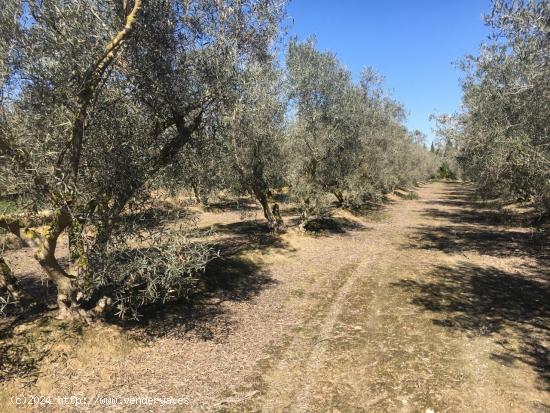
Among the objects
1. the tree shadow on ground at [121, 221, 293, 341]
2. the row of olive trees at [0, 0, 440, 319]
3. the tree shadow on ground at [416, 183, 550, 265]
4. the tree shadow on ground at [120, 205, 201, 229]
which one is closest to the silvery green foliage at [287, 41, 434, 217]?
the tree shadow on ground at [121, 221, 293, 341]

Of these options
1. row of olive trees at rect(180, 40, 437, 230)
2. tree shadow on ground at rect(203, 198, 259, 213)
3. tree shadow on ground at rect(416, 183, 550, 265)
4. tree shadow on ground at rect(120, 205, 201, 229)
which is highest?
row of olive trees at rect(180, 40, 437, 230)

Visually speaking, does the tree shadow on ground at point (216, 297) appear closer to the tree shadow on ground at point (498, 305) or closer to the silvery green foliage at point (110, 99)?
the silvery green foliage at point (110, 99)

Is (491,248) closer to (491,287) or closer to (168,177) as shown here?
(491,287)

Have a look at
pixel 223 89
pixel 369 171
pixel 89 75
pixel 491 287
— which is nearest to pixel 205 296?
pixel 223 89

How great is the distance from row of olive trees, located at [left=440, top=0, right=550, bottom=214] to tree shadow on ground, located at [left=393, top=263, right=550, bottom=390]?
382 centimetres

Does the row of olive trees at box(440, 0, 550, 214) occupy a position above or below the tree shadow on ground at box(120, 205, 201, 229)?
above

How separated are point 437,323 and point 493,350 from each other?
1884mm

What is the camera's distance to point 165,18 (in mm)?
9695

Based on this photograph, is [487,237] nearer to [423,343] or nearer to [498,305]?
[498,305]

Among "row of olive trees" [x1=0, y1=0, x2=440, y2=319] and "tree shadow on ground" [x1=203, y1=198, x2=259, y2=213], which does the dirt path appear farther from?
"tree shadow on ground" [x1=203, y1=198, x2=259, y2=213]

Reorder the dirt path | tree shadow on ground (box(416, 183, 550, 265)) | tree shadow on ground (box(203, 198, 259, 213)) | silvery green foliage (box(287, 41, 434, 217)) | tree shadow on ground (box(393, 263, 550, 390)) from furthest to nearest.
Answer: tree shadow on ground (box(203, 198, 259, 213)) → silvery green foliage (box(287, 41, 434, 217)) → tree shadow on ground (box(416, 183, 550, 265)) → tree shadow on ground (box(393, 263, 550, 390)) → the dirt path

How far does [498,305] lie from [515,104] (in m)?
9.01

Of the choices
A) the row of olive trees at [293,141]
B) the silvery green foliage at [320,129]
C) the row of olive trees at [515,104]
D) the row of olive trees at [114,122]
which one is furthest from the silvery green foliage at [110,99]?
the silvery green foliage at [320,129]

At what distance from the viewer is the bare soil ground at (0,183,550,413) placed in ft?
25.5
